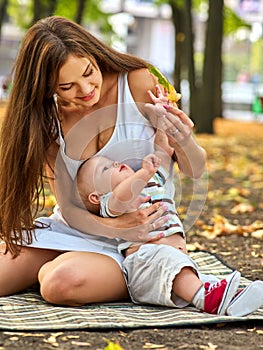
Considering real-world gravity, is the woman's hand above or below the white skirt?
above

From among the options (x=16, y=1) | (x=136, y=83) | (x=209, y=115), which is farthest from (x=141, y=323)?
(x=16, y=1)

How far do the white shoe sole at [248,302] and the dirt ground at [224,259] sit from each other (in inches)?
2.2

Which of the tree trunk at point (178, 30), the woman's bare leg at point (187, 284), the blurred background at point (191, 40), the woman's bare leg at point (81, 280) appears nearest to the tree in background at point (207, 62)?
the blurred background at point (191, 40)

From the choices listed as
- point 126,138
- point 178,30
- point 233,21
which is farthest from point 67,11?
point 126,138

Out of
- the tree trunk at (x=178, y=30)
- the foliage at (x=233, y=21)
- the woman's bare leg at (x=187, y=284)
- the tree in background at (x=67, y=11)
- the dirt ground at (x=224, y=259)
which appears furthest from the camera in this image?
the foliage at (x=233, y=21)

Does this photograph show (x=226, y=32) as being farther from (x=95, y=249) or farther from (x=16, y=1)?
(x=95, y=249)

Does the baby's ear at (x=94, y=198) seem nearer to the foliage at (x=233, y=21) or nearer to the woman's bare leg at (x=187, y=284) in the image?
the woman's bare leg at (x=187, y=284)

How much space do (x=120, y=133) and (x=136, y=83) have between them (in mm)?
267

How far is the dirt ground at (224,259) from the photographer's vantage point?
3.28 m

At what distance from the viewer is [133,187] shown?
12.7 feet

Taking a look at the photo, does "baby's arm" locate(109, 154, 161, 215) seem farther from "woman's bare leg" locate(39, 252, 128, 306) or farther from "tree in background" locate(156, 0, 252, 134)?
"tree in background" locate(156, 0, 252, 134)

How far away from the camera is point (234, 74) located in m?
43.5

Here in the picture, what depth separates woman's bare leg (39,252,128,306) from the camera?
12.6ft

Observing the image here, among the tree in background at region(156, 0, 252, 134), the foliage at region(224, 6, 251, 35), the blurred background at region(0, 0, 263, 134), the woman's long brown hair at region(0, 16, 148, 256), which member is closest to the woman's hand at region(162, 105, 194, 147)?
the woman's long brown hair at region(0, 16, 148, 256)
